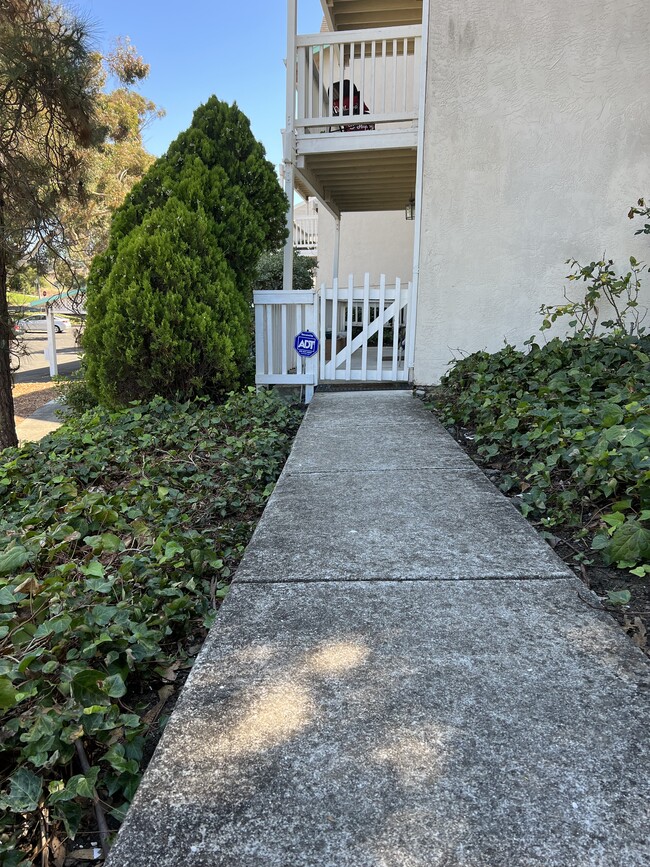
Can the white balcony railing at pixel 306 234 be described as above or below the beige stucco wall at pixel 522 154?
above

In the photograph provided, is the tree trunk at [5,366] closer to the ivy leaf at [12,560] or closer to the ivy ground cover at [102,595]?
the ivy ground cover at [102,595]

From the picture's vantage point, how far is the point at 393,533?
2.31 m

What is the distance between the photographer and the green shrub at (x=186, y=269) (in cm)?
468

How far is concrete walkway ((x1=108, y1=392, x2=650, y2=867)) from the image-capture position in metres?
0.98

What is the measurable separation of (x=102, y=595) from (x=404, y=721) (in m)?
1.19

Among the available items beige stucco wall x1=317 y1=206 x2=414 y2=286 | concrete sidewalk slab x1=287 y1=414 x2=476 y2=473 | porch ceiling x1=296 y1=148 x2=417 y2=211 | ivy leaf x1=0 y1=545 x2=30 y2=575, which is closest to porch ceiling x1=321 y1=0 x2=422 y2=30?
porch ceiling x1=296 y1=148 x2=417 y2=211

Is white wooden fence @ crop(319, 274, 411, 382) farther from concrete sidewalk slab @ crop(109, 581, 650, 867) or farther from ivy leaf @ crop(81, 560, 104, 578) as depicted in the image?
concrete sidewalk slab @ crop(109, 581, 650, 867)

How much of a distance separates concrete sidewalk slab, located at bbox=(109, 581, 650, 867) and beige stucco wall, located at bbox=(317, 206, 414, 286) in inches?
399

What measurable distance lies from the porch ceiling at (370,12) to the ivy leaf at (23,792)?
892 centimetres

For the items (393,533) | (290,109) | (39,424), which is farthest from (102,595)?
(39,424)

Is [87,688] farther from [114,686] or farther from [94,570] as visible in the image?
[94,570]

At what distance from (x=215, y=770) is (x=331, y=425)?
126 inches

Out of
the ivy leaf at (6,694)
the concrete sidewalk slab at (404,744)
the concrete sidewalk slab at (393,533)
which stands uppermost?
the concrete sidewalk slab at (393,533)

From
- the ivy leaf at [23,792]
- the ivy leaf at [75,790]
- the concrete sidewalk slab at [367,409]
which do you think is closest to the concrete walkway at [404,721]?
the ivy leaf at [75,790]
